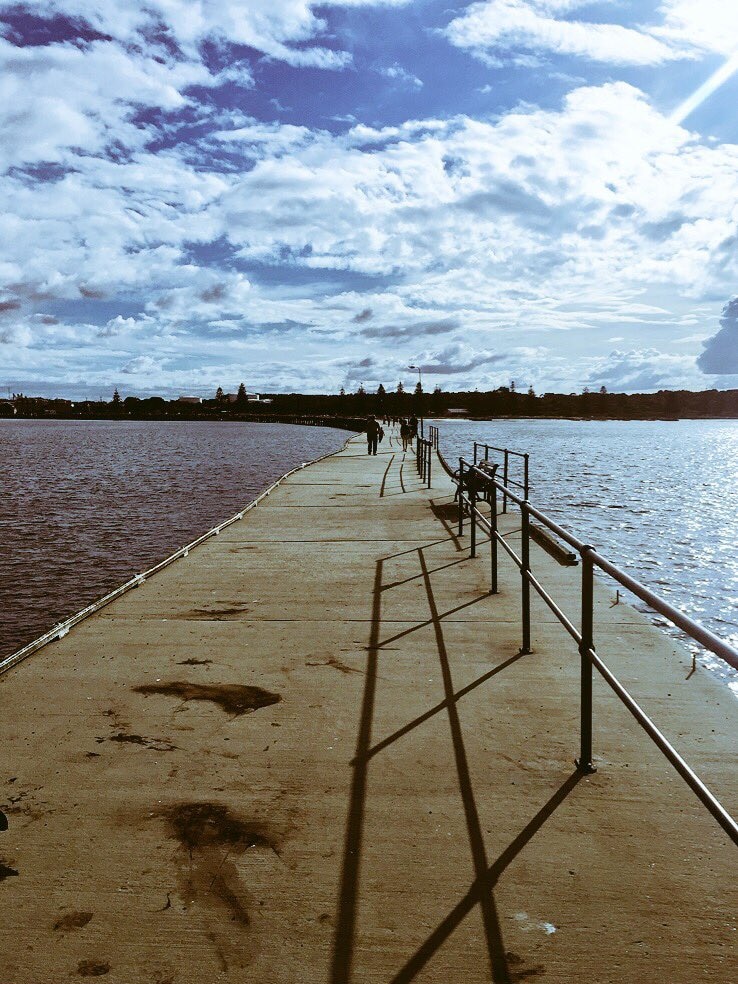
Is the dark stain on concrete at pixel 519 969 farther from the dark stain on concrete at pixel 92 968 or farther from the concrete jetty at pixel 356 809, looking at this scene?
the dark stain on concrete at pixel 92 968

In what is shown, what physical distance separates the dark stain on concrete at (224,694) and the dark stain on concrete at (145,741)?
1.63ft

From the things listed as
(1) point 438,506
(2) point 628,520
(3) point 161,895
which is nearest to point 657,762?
(3) point 161,895

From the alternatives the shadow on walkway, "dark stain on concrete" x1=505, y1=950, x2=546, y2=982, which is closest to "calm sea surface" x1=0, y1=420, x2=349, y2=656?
the shadow on walkway

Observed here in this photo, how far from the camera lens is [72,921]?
104 inches

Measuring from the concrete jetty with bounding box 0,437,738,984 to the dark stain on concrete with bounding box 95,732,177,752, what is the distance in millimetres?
15

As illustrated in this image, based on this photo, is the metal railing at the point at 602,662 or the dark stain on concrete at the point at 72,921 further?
the dark stain on concrete at the point at 72,921

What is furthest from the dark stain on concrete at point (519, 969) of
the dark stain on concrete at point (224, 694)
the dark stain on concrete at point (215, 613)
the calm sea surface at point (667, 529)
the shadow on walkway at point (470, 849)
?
the calm sea surface at point (667, 529)

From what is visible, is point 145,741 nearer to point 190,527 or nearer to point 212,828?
point 212,828

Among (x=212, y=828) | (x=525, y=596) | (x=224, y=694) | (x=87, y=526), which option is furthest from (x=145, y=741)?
(x=87, y=526)

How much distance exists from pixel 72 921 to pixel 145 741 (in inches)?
57.7

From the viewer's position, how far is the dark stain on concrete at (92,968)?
2.42 meters

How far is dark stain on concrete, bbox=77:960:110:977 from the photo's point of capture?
242 centimetres

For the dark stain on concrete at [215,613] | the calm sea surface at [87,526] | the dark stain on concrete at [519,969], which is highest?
the dark stain on concrete at [215,613]

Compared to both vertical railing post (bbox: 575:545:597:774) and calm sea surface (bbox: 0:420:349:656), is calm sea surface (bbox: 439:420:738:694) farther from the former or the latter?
calm sea surface (bbox: 0:420:349:656)
